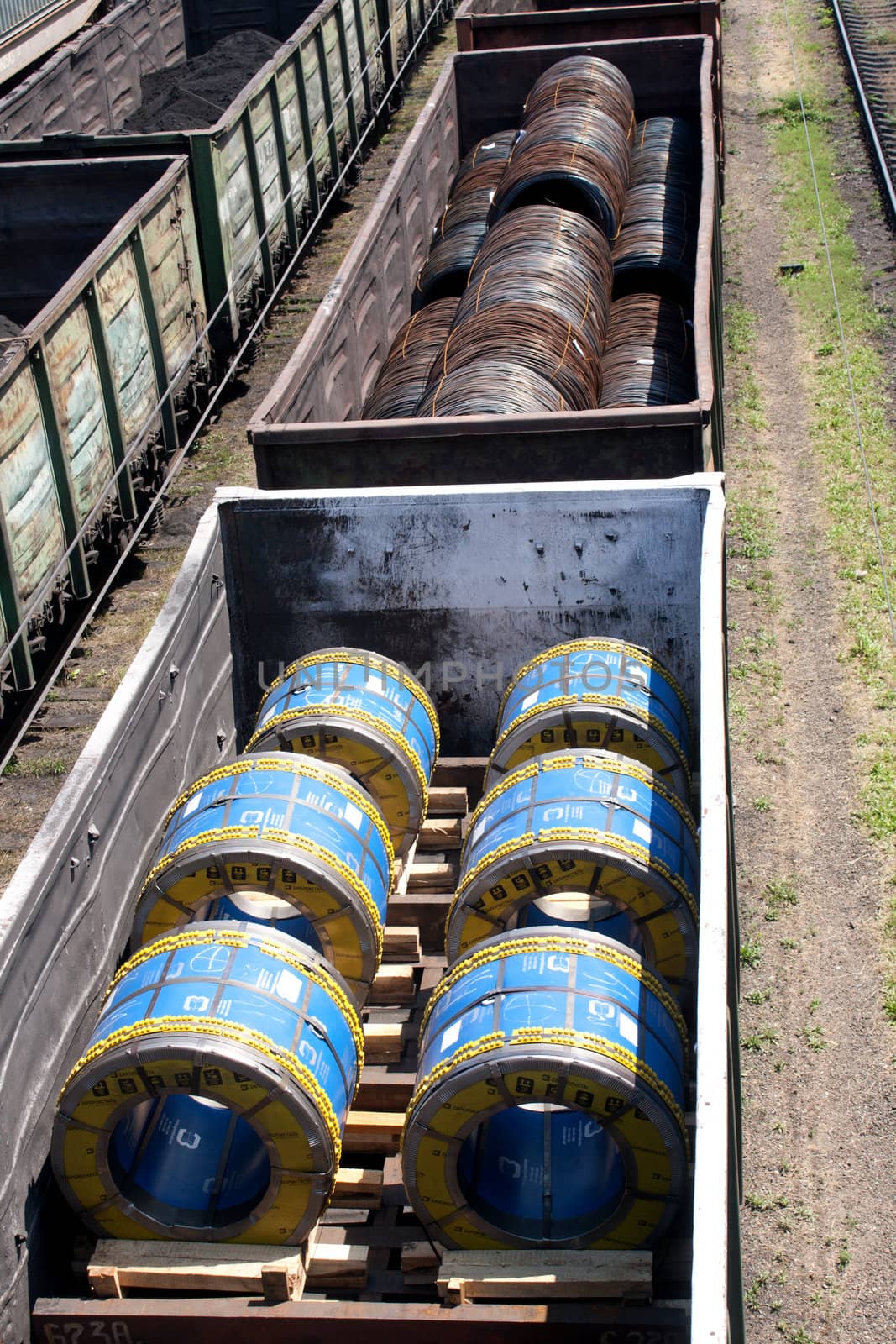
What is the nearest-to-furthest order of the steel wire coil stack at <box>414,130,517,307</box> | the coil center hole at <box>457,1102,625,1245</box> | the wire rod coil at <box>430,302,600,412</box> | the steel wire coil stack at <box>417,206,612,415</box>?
1. the coil center hole at <box>457,1102,625,1245</box>
2. the steel wire coil stack at <box>417,206,612,415</box>
3. the wire rod coil at <box>430,302,600,412</box>
4. the steel wire coil stack at <box>414,130,517,307</box>

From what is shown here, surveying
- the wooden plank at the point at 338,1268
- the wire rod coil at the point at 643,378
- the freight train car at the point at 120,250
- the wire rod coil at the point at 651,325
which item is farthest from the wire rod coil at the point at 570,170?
the wooden plank at the point at 338,1268

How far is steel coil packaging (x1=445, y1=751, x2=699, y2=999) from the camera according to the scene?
5422 mm

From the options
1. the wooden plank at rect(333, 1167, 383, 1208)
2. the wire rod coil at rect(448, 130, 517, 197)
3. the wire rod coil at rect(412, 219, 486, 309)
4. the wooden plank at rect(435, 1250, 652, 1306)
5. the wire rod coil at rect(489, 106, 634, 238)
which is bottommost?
the wooden plank at rect(435, 1250, 652, 1306)

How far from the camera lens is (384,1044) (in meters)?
5.65

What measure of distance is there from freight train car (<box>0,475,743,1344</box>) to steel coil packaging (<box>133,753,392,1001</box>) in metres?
0.24

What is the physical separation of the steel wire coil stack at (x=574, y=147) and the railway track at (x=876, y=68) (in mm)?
5222

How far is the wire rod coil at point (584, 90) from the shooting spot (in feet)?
42.7

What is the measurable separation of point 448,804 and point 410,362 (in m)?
4.24

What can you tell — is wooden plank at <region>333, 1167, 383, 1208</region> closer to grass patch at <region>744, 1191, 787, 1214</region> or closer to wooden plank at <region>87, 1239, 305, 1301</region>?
wooden plank at <region>87, 1239, 305, 1301</region>

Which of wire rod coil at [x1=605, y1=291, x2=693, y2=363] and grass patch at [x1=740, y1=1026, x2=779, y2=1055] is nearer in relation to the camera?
grass patch at [x1=740, y1=1026, x2=779, y2=1055]

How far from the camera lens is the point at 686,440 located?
23.1 feet

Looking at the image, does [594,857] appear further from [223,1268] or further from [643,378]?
[643,378]

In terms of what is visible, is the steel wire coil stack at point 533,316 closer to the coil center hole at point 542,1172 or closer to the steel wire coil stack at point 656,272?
the steel wire coil stack at point 656,272

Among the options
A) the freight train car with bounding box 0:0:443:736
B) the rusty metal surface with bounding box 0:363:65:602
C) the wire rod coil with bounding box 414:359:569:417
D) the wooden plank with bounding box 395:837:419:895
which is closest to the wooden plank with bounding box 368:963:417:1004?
the wooden plank with bounding box 395:837:419:895
